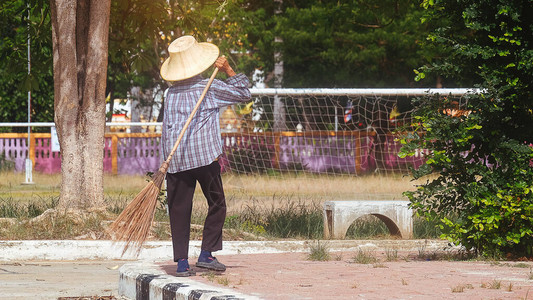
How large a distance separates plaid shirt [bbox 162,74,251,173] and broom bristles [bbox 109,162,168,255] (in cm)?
24

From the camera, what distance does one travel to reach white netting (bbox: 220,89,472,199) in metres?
18.4

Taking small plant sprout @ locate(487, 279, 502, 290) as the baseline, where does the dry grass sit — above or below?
above

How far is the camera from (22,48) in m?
14.1

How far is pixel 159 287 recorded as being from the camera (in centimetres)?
661

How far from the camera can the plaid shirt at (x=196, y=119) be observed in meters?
7.11

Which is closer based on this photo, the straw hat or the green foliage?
the straw hat

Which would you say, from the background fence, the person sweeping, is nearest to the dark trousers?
the person sweeping

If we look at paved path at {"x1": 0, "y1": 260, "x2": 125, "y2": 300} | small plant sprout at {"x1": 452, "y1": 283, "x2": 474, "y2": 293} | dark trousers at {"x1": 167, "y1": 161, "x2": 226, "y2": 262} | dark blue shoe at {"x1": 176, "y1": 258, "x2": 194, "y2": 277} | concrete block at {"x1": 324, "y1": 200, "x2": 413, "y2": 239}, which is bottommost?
paved path at {"x1": 0, "y1": 260, "x2": 125, "y2": 300}

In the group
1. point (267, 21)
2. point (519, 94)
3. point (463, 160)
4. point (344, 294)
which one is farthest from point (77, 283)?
point (267, 21)

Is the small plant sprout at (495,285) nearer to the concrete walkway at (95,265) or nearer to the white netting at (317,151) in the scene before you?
the concrete walkway at (95,265)

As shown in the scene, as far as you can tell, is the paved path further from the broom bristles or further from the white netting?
the white netting

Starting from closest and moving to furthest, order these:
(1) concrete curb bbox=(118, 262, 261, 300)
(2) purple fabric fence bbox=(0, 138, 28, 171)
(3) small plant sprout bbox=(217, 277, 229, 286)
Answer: (1) concrete curb bbox=(118, 262, 261, 300), (3) small plant sprout bbox=(217, 277, 229, 286), (2) purple fabric fence bbox=(0, 138, 28, 171)

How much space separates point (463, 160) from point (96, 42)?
518 cm

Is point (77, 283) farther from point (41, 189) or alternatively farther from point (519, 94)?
point (41, 189)
